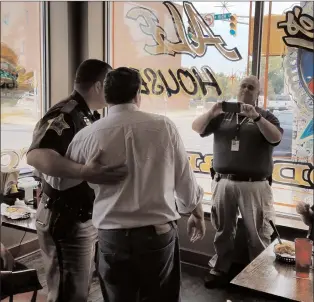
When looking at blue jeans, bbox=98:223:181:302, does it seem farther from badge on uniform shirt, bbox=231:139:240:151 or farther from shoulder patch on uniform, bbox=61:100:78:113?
badge on uniform shirt, bbox=231:139:240:151

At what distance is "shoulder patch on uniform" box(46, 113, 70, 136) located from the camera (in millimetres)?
1744

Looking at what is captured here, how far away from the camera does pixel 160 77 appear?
3.72 meters

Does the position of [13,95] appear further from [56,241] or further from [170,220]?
[170,220]

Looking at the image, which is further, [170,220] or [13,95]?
[13,95]

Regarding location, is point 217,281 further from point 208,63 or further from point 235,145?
point 208,63

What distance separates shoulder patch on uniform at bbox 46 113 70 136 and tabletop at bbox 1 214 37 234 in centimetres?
94

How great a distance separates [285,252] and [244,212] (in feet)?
3.88

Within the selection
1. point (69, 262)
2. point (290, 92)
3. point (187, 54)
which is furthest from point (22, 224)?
point (290, 92)

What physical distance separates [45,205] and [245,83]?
1774 millimetres

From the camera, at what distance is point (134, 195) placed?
1.52 m

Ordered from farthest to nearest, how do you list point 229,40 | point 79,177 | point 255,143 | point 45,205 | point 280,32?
point 229,40
point 280,32
point 255,143
point 45,205
point 79,177

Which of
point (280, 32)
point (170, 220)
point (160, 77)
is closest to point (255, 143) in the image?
point (280, 32)

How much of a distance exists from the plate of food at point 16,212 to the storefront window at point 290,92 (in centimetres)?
190

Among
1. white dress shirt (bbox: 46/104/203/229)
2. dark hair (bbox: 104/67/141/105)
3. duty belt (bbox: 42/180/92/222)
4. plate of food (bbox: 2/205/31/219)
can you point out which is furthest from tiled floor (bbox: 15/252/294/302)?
dark hair (bbox: 104/67/141/105)
